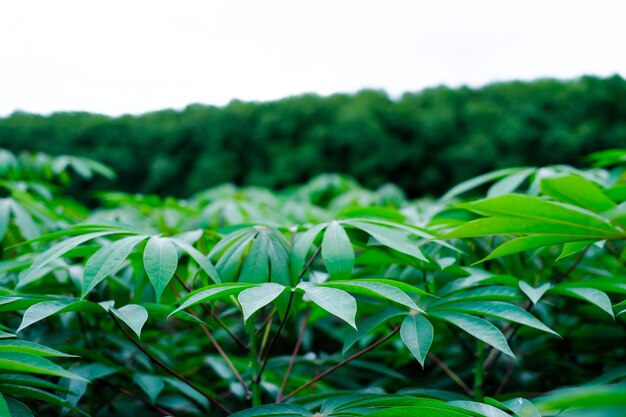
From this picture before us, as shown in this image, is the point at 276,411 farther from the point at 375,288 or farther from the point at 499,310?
the point at 499,310

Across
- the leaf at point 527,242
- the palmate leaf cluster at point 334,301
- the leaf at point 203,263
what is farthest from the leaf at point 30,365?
the leaf at point 527,242

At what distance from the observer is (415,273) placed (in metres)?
0.98

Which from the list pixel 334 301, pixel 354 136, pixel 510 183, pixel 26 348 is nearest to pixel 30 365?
pixel 26 348

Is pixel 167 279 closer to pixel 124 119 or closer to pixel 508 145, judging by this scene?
pixel 508 145

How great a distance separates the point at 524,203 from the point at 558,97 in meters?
6.17

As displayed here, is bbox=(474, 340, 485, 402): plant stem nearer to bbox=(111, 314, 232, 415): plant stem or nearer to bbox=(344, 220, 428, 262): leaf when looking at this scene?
bbox=(344, 220, 428, 262): leaf

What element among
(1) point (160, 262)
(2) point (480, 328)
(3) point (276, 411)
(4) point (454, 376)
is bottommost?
(4) point (454, 376)

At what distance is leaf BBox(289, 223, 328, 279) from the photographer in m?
0.80

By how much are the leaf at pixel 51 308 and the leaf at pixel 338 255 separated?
0.35 metres

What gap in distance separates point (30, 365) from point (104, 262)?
7.0 inches

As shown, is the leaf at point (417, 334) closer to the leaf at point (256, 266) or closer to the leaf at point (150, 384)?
the leaf at point (256, 266)

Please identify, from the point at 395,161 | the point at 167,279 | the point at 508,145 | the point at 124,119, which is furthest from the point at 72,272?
the point at 124,119

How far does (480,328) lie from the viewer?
27.5 inches

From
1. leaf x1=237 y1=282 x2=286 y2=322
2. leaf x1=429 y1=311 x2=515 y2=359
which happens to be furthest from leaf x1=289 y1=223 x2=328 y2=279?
leaf x1=429 y1=311 x2=515 y2=359
